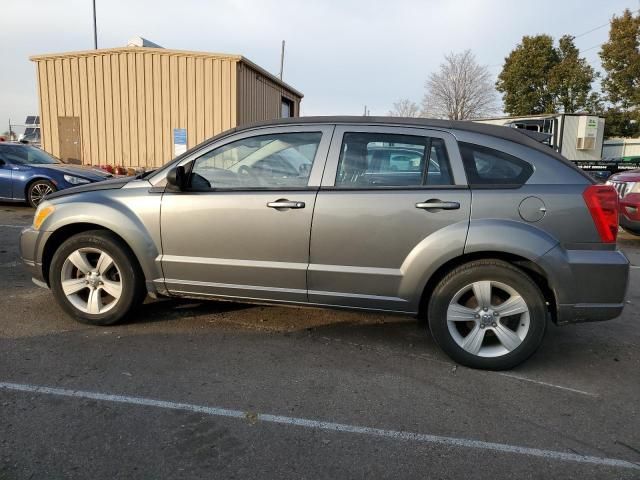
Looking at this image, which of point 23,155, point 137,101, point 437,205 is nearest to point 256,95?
point 137,101

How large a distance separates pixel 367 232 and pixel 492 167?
97 cm

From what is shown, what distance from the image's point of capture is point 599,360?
375 cm

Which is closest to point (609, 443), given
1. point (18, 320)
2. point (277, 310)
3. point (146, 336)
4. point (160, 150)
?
point (277, 310)

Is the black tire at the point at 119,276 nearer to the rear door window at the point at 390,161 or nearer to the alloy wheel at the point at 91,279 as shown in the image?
the alloy wheel at the point at 91,279

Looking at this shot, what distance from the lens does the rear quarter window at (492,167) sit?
3.38m

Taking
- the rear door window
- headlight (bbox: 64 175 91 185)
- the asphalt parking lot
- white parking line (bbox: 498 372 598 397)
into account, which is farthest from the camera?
headlight (bbox: 64 175 91 185)

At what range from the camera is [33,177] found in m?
9.98

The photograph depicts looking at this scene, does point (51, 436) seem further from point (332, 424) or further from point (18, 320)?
point (18, 320)

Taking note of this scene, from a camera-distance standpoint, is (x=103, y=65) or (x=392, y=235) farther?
(x=103, y=65)

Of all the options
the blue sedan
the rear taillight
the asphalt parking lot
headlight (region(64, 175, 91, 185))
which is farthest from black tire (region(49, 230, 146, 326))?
headlight (region(64, 175, 91, 185))

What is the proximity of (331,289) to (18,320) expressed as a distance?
269cm

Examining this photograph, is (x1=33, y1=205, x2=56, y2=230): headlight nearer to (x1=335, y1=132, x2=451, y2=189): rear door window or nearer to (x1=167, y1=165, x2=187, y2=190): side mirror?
(x1=167, y1=165, x2=187, y2=190): side mirror

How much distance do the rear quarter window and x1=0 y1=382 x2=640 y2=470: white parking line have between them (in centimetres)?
167

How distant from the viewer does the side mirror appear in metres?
3.71
